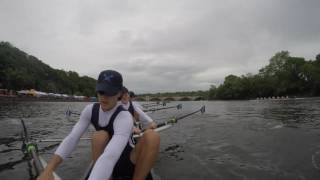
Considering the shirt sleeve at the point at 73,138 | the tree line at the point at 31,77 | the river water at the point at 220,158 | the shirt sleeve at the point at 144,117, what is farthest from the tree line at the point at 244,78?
the shirt sleeve at the point at 73,138

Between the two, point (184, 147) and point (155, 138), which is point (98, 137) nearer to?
point (155, 138)

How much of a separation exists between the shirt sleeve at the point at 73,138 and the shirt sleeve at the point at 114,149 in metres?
0.56

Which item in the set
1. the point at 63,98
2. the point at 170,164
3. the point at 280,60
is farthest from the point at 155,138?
the point at 280,60

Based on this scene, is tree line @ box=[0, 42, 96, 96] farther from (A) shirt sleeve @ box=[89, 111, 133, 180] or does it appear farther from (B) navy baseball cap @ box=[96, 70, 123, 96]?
(A) shirt sleeve @ box=[89, 111, 133, 180]

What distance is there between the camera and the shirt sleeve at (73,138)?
12.2 ft

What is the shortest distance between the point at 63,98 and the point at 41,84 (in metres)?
12.7

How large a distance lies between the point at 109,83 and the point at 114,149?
2.64 ft

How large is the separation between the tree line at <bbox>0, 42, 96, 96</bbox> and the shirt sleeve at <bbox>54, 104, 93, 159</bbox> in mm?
111685

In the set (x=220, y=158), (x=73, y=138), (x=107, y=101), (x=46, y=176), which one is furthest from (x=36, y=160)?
(x=220, y=158)

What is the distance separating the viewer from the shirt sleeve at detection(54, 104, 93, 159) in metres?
3.71

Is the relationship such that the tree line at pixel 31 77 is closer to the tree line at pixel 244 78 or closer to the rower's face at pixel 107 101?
the tree line at pixel 244 78

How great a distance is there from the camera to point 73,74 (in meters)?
179

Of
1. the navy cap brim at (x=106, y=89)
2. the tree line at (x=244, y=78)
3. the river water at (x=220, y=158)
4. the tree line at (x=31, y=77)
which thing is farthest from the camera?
the tree line at (x=244, y=78)

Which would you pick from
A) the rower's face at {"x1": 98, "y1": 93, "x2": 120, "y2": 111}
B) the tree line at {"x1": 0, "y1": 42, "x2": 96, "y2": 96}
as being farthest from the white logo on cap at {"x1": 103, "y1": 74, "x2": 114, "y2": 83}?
the tree line at {"x1": 0, "y1": 42, "x2": 96, "y2": 96}
